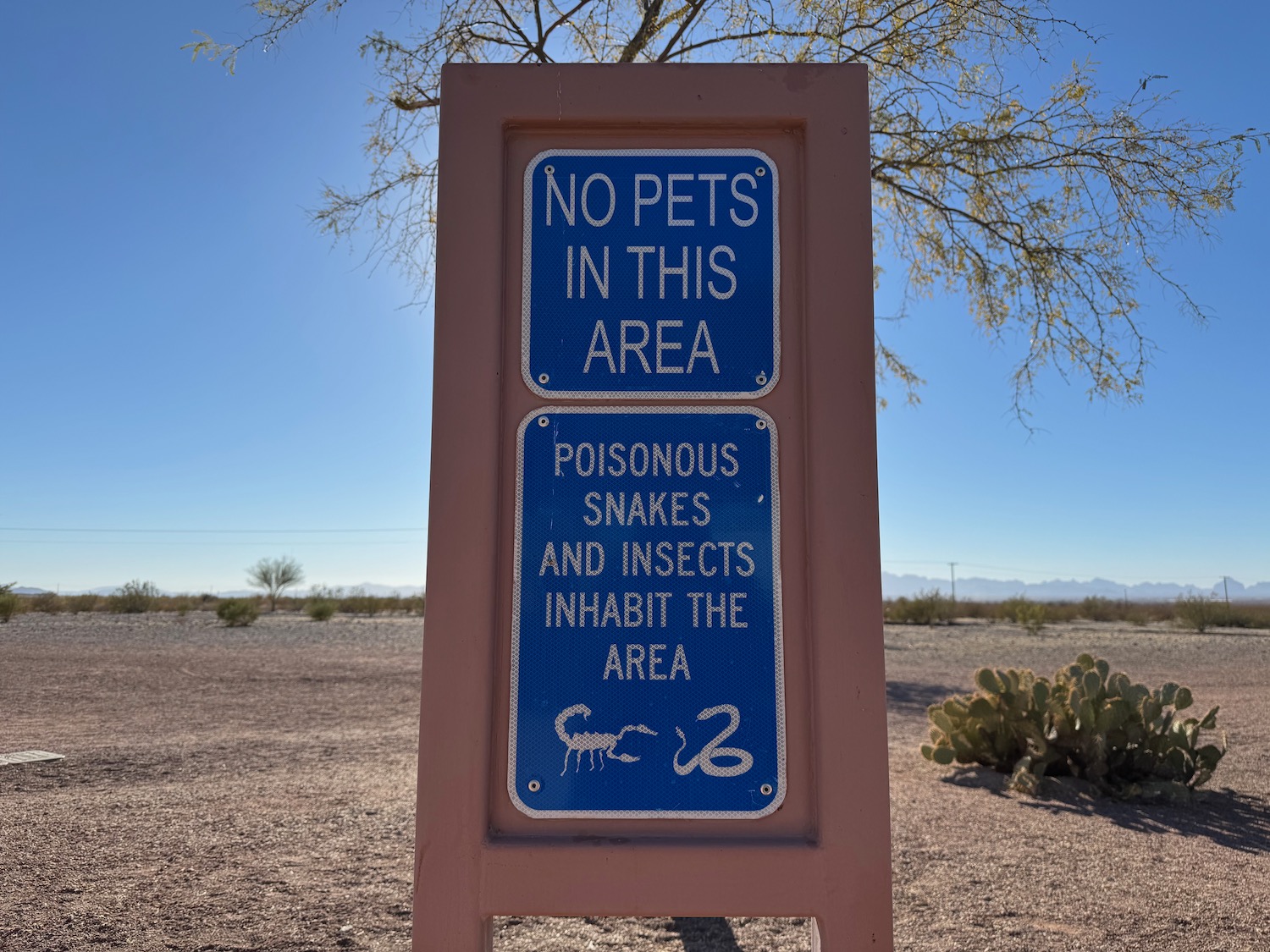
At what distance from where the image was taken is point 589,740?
7.08 feet

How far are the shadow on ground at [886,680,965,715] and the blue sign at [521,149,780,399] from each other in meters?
9.61

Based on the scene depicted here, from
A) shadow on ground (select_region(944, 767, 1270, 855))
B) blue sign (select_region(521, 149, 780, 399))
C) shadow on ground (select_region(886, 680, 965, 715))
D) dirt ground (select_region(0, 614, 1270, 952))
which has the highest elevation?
blue sign (select_region(521, 149, 780, 399))

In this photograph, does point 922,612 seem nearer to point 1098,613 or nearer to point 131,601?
point 1098,613

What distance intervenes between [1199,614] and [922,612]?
860 cm

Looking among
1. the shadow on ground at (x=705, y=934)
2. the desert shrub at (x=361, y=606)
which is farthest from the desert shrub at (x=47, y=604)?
the shadow on ground at (x=705, y=934)

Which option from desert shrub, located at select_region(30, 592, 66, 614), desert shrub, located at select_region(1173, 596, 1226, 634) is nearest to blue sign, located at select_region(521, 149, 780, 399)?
desert shrub, located at select_region(1173, 596, 1226, 634)

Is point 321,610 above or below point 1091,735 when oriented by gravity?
above

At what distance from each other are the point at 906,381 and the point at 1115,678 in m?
3.44

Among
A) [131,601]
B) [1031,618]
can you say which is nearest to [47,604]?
[131,601]

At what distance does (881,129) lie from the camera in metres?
7.32

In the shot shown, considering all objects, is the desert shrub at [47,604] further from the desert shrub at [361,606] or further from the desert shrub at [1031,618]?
the desert shrub at [1031,618]

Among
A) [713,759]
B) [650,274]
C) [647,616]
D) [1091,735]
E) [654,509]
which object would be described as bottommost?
[1091,735]

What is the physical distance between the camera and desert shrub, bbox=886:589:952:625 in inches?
1310

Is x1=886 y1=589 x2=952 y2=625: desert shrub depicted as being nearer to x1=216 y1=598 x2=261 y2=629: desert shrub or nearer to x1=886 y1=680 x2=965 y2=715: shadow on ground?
x1=886 y1=680 x2=965 y2=715: shadow on ground
